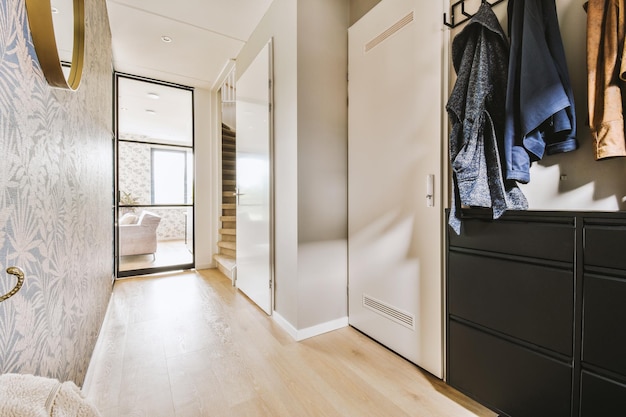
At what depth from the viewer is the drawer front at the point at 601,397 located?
0.93 m

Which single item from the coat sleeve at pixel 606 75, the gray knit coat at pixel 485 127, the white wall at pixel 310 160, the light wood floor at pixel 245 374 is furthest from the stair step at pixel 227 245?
the coat sleeve at pixel 606 75

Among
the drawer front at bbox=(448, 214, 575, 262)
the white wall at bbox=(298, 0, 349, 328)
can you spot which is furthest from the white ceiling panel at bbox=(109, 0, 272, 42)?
the drawer front at bbox=(448, 214, 575, 262)

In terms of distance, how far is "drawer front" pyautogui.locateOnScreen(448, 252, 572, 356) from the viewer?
1069 millimetres

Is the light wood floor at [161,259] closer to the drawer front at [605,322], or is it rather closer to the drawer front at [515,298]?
the drawer front at [515,298]

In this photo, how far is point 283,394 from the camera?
4.97 feet

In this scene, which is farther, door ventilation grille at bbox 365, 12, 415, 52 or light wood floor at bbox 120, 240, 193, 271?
light wood floor at bbox 120, 240, 193, 271

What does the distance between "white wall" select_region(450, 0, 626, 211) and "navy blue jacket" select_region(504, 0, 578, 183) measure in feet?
0.26

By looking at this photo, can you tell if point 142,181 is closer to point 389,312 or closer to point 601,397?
point 389,312

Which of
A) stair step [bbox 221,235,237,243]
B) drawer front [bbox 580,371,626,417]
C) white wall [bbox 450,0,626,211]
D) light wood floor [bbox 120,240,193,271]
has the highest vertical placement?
white wall [bbox 450,0,626,211]

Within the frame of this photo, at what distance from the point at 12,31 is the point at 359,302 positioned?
217cm

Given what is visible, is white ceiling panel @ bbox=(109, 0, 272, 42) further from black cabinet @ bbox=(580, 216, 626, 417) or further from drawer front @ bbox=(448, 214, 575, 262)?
black cabinet @ bbox=(580, 216, 626, 417)

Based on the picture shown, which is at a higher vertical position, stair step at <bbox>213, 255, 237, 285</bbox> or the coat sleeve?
the coat sleeve

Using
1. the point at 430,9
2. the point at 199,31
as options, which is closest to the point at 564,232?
the point at 430,9

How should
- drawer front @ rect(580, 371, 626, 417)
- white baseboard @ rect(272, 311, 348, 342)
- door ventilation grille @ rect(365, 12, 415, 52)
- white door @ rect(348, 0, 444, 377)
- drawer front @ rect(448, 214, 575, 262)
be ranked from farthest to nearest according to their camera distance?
white baseboard @ rect(272, 311, 348, 342) < door ventilation grille @ rect(365, 12, 415, 52) < white door @ rect(348, 0, 444, 377) < drawer front @ rect(448, 214, 575, 262) < drawer front @ rect(580, 371, 626, 417)
